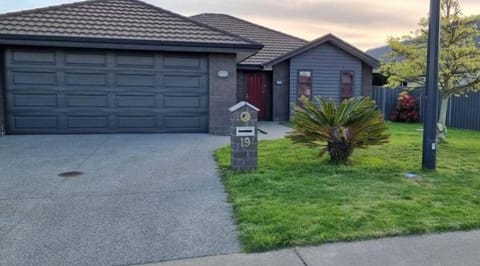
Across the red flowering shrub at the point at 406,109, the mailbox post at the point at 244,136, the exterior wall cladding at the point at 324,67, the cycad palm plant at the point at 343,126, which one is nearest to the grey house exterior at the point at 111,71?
the cycad palm plant at the point at 343,126

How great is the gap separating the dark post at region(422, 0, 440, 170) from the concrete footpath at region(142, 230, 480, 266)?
3.12m

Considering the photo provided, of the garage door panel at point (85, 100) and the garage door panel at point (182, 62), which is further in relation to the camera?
the garage door panel at point (182, 62)

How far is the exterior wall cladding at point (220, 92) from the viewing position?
37.6 ft

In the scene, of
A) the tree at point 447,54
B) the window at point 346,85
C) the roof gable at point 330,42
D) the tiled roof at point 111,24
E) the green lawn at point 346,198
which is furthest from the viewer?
the window at point 346,85

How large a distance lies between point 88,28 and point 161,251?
884cm

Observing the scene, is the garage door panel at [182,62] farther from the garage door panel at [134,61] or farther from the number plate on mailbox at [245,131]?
the number plate on mailbox at [245,131]

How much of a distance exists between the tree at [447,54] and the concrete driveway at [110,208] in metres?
5.75

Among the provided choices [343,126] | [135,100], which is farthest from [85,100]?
[343,126]

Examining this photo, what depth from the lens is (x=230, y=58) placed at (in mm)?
11539

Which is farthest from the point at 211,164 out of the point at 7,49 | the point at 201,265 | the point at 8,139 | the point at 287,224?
the point at 7,49

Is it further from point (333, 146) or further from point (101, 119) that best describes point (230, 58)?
point (333, 146)

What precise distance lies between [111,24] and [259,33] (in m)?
10.7

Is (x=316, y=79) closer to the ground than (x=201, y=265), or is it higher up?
higher up

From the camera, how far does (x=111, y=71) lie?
10992mm
